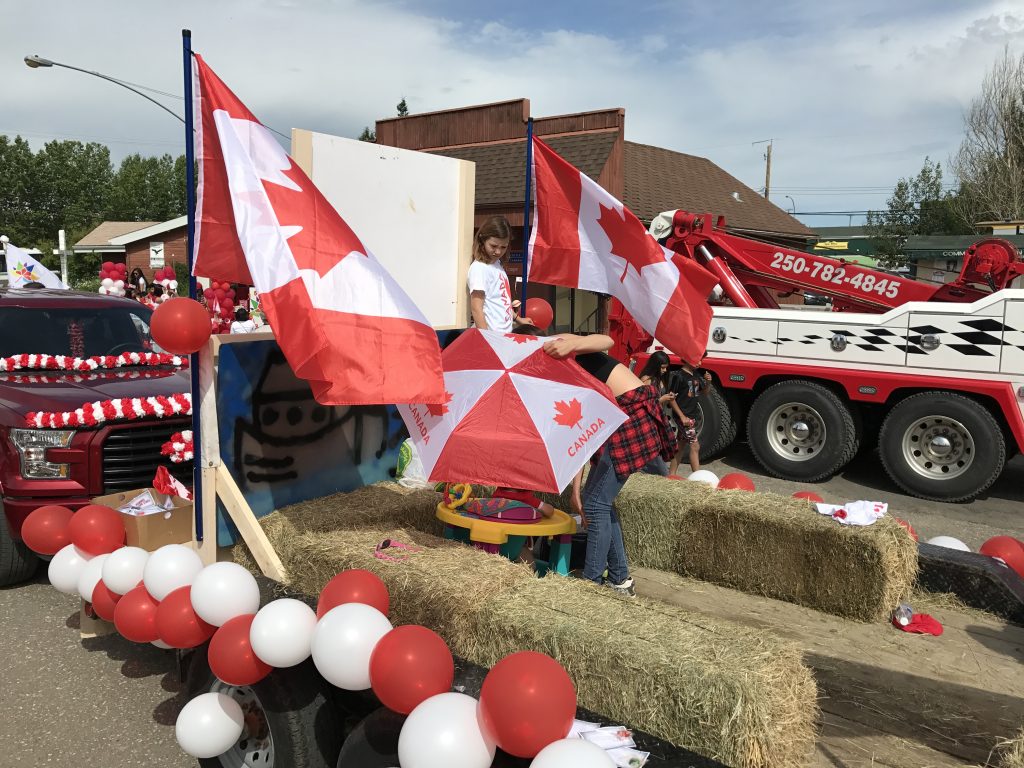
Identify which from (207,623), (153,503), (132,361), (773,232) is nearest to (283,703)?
(207,623)

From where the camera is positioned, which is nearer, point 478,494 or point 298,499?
point 298,499

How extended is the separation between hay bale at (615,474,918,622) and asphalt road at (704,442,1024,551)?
2.75 m

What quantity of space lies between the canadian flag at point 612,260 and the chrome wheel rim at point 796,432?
379 centimetres

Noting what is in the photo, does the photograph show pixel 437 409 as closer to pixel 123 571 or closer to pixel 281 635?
pixel 281 635

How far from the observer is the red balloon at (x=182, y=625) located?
3002 mm

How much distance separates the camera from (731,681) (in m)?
2.26

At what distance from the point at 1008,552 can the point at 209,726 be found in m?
4.53

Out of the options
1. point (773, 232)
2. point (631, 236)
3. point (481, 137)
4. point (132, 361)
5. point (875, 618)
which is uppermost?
point (481, 137)

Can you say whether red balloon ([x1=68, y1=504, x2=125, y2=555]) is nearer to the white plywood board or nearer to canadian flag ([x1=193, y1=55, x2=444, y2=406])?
canadian flag ([x1=193, y1=55, x2=444, y2=406])

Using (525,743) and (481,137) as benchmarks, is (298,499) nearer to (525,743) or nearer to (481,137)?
(525,743)

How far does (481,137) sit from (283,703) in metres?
20.1

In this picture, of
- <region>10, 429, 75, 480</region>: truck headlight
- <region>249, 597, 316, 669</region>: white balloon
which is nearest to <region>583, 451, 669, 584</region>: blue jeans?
<region>249, 597, 316, 669</region>: white balloon

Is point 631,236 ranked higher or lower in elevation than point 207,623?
higher

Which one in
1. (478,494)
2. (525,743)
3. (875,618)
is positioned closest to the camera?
(525,743)
